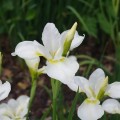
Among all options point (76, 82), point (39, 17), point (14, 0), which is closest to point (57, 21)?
point (39, 17)

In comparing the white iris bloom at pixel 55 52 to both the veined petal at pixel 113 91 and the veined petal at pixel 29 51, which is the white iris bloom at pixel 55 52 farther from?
the veined petal at pixel 113 91

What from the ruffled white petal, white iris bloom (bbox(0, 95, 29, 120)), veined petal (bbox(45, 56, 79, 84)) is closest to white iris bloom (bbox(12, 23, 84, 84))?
veined petal (bbox(45, 56, 79, 84))

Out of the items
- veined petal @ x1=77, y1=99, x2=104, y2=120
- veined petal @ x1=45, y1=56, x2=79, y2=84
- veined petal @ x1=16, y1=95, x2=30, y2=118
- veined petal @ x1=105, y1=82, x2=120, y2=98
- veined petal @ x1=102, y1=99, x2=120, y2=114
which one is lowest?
veined petal @ x1=16, y1=95, x2=30, y2=118

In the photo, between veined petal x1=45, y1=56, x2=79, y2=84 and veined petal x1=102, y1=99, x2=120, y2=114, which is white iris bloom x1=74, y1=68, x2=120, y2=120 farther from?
veined petal x1=45, y1=56, x2=79, y2=84

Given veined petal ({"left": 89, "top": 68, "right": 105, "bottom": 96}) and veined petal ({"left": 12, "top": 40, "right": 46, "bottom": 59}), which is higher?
veined petal ({"left": 12, "top": 40, "right": 46, "bottom": 59})

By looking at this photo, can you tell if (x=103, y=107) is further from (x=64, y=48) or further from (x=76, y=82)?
(x=64, y=48)

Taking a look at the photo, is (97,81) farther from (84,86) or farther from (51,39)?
(51,39)

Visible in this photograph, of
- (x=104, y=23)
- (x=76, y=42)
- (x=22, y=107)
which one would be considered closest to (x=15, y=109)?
(x=22, y=107)
